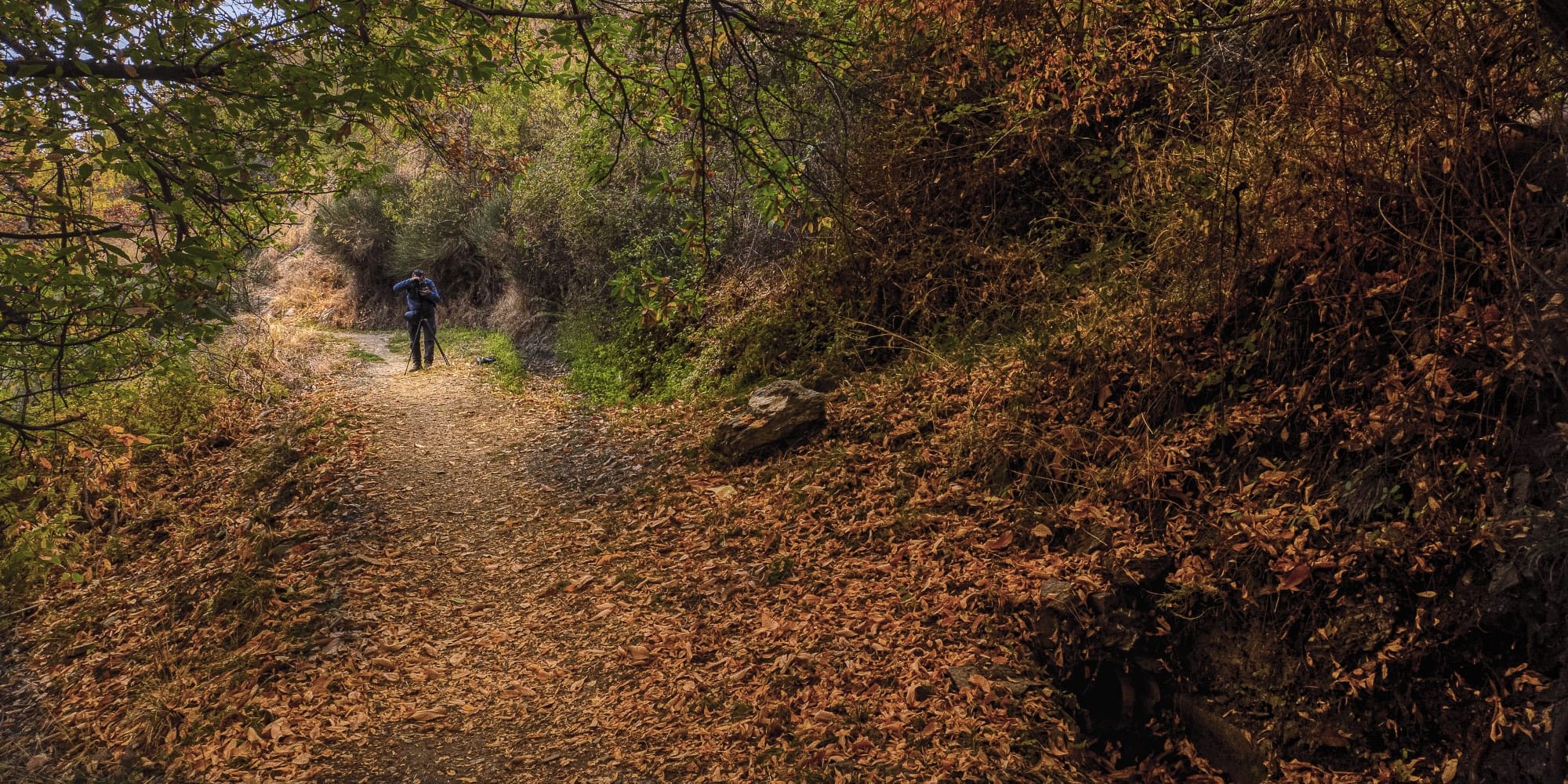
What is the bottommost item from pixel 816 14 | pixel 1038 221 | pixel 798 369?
pixel 798 369

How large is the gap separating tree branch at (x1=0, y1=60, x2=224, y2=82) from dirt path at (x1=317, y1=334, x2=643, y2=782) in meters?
4.10

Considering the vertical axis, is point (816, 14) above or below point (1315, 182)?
above

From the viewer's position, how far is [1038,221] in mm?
7980

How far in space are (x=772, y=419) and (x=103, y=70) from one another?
5.53 m

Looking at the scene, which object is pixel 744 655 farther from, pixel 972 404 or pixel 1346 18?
pixel 1346 18

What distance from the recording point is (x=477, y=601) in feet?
22.2

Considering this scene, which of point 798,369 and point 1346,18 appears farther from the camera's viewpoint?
point 798,369

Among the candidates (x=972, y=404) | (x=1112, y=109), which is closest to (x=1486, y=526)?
(x=972, y=404)

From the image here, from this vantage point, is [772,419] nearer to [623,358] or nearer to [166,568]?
[623,358]

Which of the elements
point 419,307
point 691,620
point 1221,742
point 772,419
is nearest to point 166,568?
point 691,620

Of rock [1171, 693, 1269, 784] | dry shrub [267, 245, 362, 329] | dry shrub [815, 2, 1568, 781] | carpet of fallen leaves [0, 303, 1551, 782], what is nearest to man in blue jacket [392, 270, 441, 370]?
carpet of fallen leaves [0, 303, 1551, 782]

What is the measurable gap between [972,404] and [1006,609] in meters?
2.07

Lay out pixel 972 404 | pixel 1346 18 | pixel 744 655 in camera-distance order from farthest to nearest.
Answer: pixel 972 404
pixel 744 655
pixel 1346 18

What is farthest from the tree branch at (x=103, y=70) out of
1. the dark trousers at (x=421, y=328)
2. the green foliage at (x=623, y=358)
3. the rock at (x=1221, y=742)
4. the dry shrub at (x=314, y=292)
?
the dry shrub at (x=314, y=292)
